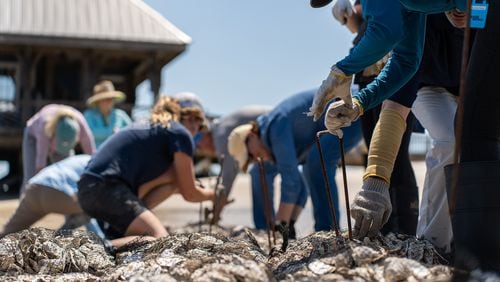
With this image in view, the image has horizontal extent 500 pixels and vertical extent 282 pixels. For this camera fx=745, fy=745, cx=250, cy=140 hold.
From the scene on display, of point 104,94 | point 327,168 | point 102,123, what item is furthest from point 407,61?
point 104,94

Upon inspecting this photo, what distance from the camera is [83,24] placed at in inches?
714

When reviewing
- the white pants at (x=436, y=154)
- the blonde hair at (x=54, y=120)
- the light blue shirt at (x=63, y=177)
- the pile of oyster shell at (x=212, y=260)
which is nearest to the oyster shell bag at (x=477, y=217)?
the pile of oyster shell at (x=212, y=260)

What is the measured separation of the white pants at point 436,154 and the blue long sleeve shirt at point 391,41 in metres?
0.48

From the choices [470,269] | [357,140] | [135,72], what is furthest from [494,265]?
[135,72]

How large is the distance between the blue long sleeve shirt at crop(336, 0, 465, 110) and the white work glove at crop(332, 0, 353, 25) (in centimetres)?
146

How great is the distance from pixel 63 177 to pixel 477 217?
11.3ft

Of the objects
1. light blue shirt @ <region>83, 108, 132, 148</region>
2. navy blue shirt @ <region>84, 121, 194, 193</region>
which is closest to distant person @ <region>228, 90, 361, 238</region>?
navy blue shirt @ <region>84, 121, 194, 193</region>

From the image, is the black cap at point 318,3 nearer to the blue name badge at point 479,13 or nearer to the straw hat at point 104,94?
the blue name badge at point 479,13

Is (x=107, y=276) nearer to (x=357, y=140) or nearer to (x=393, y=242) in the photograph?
(x=393, y=242)

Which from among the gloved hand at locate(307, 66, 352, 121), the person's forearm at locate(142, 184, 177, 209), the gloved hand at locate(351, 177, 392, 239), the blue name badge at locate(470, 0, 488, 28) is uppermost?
the blue name badge at locate(470, 0, 488, 28)

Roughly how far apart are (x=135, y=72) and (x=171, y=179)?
17.8 metres

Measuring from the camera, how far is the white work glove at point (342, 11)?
3.84 m

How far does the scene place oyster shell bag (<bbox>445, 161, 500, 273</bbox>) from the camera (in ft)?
6.41

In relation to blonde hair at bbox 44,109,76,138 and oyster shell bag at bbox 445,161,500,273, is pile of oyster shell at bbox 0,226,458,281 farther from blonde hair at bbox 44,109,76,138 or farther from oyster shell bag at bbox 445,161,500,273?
blonde hair at bbox 44,109,76,138
